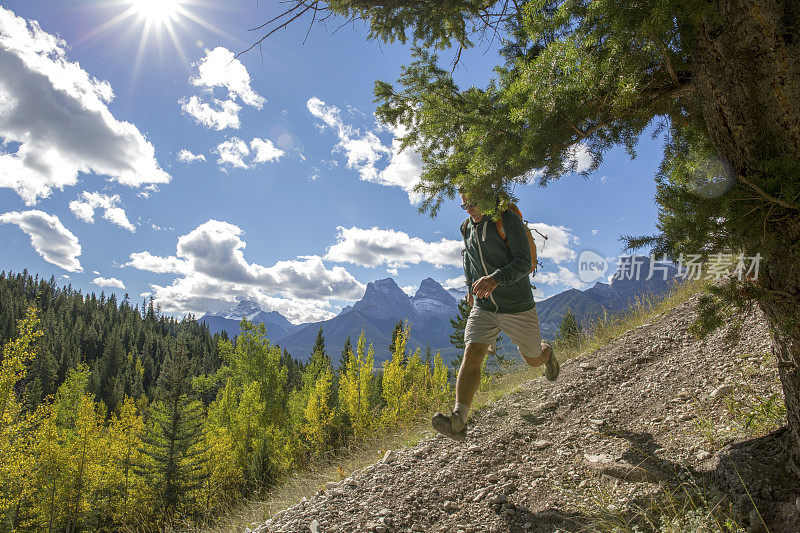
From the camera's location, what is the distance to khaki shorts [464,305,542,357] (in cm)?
364

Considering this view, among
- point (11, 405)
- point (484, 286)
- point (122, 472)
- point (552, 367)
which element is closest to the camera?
point (484, 286)

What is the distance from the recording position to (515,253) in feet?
11.6

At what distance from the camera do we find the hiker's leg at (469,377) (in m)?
3.29

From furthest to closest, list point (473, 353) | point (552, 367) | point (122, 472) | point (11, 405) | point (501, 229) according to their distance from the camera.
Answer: point (122, 472)
point (11, 405)
point (552, 367)
point (501, 229)
point (473, 353)

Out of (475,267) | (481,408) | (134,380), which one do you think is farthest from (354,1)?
(134,380)

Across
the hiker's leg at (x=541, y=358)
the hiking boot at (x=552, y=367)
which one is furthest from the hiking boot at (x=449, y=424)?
the hiking boot at (x=552, y=367)

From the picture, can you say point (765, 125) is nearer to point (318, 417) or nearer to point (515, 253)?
point (515, 253)

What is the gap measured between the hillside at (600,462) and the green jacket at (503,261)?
140 centimetres

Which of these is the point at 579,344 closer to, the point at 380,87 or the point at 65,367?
the point at 380,87

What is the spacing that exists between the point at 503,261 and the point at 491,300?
1.34 feet

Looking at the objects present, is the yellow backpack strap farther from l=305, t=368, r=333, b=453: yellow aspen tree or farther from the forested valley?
l=305, t=368, r=333, b=453: yellow aspen tree

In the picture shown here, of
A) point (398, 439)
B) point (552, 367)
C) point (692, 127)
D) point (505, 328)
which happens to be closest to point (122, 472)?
point (398, 439)

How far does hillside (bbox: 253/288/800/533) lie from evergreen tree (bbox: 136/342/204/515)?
2458 cm

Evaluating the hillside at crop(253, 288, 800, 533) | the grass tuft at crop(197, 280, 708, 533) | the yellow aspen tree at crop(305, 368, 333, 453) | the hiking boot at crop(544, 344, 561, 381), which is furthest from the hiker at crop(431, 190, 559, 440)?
the yellow aspen tree at crop(305, 368, 333, 453)
